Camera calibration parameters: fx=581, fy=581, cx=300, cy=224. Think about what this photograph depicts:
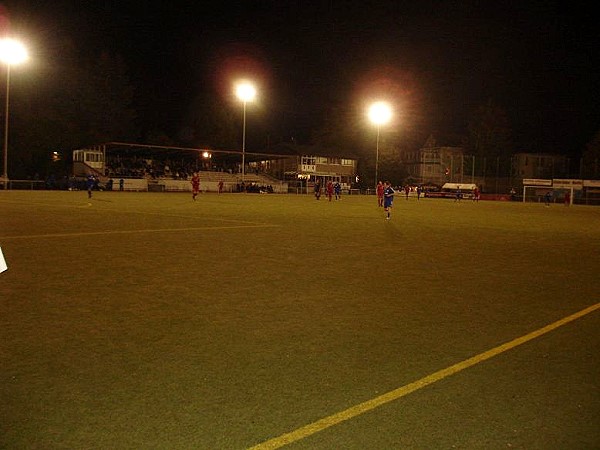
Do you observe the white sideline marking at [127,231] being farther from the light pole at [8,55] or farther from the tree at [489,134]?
the tree at [489,134]

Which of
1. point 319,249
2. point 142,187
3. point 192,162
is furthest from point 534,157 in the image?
point 319,249

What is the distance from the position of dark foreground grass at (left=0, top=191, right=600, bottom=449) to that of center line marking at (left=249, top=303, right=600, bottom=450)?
0.07 m

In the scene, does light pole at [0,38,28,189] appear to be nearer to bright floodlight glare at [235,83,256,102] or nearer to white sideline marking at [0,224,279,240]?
bright floodlight glare at [235,83,256,102]

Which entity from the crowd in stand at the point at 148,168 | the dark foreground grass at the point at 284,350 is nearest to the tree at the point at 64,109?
the crowd in stand at the point at 148,168

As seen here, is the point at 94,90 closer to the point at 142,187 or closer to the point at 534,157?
the point at 142,187

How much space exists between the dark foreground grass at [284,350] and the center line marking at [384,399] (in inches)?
2.8

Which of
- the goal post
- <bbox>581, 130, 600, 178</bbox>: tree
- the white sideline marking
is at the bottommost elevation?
the white sideline marking

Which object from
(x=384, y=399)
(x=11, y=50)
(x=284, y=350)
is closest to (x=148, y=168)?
(x=11, y=50)

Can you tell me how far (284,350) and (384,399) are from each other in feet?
4.98

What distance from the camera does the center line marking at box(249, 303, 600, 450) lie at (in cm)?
388

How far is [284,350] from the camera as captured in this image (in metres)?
5.85

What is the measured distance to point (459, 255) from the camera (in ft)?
45.4

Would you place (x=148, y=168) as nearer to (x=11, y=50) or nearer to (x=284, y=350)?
(x=11, y=50)

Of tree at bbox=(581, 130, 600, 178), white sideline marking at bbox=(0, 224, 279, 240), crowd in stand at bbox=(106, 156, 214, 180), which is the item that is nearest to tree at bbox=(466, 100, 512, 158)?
tree at bbox=(581, 130, 600, 178)
